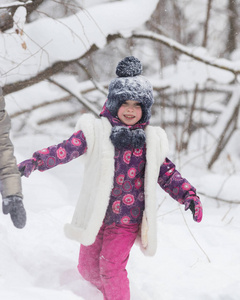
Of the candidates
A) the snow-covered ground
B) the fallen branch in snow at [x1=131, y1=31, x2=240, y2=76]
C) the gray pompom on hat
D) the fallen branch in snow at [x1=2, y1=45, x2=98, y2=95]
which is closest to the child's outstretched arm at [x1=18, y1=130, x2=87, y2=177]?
the snow-covered ground

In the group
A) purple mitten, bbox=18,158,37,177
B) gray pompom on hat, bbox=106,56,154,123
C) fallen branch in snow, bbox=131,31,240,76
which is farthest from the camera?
fallen branch in snow, bbox=131,31,240,76

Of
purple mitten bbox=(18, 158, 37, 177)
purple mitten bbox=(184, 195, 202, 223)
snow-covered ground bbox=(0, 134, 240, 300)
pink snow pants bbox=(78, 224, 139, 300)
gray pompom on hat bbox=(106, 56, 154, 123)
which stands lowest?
snow-covered ground bbox=(0, 134, 240, 300)

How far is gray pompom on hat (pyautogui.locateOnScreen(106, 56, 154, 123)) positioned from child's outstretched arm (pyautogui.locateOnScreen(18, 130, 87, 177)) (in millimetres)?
279

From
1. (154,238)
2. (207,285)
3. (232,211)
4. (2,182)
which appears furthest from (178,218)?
(2,182)

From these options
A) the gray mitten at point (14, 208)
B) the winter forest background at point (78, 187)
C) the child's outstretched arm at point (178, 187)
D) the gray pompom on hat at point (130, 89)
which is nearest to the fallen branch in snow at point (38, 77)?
the winter forest background at point (78, 187)

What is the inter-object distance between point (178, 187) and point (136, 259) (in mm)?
914

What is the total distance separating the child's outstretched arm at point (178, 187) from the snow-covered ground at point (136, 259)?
55 cm

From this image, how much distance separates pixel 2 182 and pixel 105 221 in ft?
2.55

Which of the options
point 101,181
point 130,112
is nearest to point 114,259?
point 101,181

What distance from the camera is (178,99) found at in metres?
6.85

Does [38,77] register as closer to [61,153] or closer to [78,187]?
[78,187]

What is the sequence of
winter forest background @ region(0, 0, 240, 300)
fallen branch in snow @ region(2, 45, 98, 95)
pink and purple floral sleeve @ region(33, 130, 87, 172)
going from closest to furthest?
1. pink and purple floral sleeve @ region(33, 130, 87, 172)
2. winter forest background @ region(0, 0, 240, 300)
3. fallen branch in snow @ region(2, 45, 98, 95)

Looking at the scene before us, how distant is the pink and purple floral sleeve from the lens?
7.02 feet

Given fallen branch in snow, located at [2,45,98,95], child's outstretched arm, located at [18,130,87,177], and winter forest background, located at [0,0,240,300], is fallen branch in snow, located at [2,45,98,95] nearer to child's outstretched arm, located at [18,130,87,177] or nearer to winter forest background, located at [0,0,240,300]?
winter forest background, located at [0,0,240,300]
